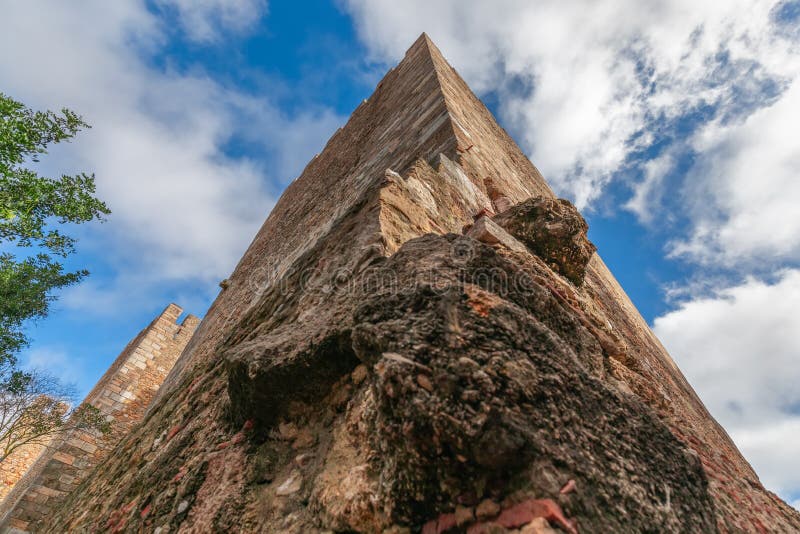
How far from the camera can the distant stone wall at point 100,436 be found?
20.1ft

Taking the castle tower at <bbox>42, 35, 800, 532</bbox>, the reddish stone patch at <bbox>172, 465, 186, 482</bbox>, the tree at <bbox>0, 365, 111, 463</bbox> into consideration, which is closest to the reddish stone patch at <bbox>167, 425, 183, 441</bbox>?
the castle tower at <bbox>42, 35, 800, 532</bbox>

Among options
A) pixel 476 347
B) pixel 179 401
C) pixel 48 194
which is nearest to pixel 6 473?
pixel 48 194

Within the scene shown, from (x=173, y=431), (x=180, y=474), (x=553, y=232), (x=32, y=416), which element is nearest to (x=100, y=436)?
(x=32, y=416)

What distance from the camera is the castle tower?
0.77 meters

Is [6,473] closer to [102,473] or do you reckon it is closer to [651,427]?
[102,473]

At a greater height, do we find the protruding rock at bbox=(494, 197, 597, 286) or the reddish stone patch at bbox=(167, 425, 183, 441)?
the protruding rock at bbox=(494, 197, 597, 286)

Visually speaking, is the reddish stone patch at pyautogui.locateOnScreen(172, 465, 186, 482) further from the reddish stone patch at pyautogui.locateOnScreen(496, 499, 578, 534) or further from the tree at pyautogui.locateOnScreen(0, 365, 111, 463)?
the tree at pyautogui.locateOnScreen(0, 365, 111, 463)

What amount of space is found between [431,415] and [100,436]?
9401 millimetres

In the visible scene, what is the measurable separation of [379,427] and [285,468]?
512 millimetres

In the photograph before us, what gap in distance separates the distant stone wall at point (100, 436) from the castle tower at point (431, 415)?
13.5 ft

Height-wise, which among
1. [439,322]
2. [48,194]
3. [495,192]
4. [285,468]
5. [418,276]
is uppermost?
[48,194]

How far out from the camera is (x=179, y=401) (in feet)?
8.27

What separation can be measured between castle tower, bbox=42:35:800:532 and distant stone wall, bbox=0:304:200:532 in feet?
13.5

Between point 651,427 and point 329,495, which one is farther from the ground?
point 651,427
